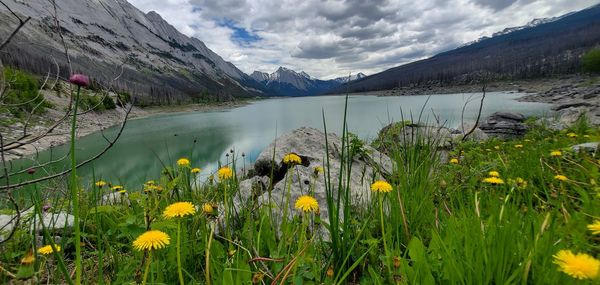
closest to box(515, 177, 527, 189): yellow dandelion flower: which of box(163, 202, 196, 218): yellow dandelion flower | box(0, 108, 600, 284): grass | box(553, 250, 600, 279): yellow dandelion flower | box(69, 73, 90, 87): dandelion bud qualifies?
box(0, 108, 600, 284): grass

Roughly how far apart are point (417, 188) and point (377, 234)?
449mm

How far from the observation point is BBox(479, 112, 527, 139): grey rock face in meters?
10.9

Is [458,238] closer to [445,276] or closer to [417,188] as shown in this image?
[445,276]

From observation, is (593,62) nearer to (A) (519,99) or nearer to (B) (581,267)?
(A) (519,99)

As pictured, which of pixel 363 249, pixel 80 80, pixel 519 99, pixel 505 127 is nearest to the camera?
pixel 80 80

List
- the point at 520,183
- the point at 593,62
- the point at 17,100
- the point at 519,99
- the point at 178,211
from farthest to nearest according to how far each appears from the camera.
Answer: the point at 593,62 → the point at 519,99 → the point at 17,100 → the point at 520,183 → the point at 178,211

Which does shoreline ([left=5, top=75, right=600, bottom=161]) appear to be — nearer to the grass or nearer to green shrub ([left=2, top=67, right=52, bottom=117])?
green shrub ([left=2, top=67, right=52, bottom=117])

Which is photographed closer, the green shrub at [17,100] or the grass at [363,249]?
the grass at [363,249]

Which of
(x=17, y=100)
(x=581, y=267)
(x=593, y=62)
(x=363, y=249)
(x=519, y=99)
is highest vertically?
(x=593, y=62)

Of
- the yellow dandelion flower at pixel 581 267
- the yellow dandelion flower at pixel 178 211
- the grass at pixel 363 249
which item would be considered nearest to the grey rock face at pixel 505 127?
the grass at pixel 363 249

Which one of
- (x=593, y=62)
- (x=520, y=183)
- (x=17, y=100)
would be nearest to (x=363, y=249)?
(x=520, y=183)

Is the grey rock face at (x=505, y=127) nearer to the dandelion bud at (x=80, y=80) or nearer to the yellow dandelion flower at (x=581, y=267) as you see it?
the yellow dandelion flower at (x=581, y=267)

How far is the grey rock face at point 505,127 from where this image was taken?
10852mm

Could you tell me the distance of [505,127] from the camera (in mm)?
13195
